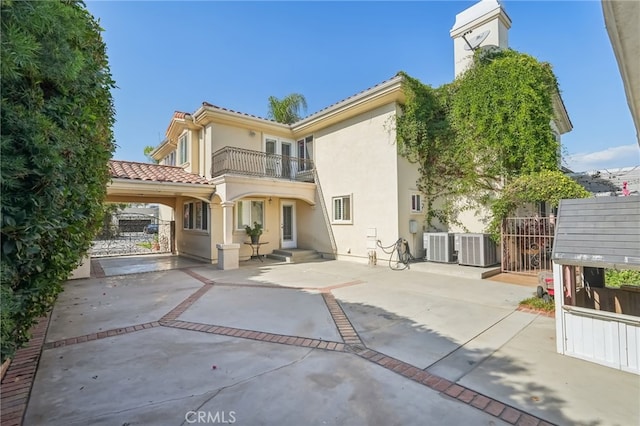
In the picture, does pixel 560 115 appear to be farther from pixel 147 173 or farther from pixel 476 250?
pixel 147 173

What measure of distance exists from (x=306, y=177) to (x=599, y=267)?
41.2ft

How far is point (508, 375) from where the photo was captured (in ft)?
11.7

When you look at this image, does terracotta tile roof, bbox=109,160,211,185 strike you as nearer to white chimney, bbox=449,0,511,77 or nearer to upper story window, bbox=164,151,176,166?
upper story window, bbox=164,151,176,166

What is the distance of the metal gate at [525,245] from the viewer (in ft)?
30.4

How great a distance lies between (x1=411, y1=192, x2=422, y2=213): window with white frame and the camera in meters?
12.0

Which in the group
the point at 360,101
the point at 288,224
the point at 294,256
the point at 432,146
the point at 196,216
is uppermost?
the point at 360,101

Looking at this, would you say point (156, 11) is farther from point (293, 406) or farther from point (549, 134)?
point (549, 134)

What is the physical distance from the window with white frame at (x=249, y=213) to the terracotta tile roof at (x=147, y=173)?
207 centimetres

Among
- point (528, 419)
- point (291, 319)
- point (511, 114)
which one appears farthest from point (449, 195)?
point (528, 419)

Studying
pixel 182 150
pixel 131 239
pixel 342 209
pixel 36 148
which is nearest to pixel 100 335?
pixel 36 148

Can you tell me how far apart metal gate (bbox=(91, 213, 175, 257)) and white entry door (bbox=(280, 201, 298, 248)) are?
7451 millimetres

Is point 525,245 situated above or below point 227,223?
below

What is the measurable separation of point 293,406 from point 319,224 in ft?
37.9

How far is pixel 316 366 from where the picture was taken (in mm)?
3828
